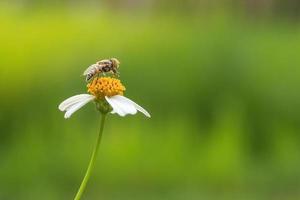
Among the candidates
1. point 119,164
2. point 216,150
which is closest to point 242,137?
point 216,150

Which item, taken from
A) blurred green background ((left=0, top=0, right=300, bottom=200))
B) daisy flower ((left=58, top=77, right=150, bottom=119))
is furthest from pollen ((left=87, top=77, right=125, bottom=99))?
blurred green background ((left=0, top=0, right=300, bottom=200))

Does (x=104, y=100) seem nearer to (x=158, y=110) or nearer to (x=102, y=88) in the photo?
(x=102, y=88)

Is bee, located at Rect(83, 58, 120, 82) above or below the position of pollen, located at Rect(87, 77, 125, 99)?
above

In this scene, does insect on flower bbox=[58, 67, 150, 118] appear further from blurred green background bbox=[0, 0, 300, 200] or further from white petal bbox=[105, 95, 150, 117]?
blurred green background bbox=[0, 0, 300, 200]

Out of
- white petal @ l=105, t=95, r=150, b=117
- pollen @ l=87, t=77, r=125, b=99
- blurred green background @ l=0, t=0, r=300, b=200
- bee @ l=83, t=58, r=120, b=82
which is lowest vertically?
white petal @ l=105, t=95, r=150, b=117

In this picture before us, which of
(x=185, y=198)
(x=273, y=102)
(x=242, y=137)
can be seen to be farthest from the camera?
(x=273, y=102)

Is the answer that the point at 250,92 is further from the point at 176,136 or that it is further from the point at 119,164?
the point at 119,164

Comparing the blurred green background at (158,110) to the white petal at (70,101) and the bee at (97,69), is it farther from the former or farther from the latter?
the white petal at (70,101)

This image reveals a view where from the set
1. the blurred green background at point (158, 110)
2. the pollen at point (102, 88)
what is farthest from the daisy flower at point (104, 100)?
the blurred green background at point (158, 110)
